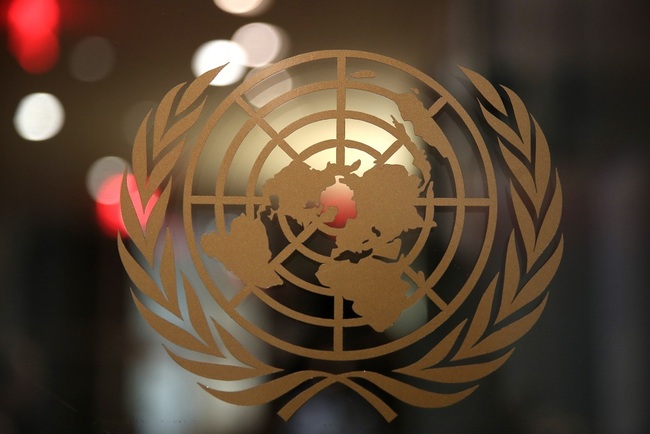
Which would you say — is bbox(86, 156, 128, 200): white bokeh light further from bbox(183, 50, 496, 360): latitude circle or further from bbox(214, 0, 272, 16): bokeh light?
bbox(214, 0, 272, 16): bokeh light

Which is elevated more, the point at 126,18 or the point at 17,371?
the point at 126,18

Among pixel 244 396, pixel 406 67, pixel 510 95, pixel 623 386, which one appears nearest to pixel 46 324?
pixel 244 396

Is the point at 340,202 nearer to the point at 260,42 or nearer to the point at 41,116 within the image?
the point at 260,42

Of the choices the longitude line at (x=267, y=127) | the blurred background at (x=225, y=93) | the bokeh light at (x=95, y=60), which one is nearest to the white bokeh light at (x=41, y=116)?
the blurred background at (x=225, y=93)

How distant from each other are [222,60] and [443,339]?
1.23m

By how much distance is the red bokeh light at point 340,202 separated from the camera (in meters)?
2.40

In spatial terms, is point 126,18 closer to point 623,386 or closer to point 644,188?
point 644,188

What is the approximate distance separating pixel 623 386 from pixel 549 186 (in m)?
0.75

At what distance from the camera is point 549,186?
2455 millimetres

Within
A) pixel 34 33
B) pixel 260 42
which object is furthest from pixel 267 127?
pixel 34 33

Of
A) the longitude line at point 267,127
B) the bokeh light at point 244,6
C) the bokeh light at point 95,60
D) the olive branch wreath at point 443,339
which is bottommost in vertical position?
the olive branch wreath at point 443,339

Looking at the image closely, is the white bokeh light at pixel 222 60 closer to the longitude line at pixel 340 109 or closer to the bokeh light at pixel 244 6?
the bokeh light at pixel 244 6

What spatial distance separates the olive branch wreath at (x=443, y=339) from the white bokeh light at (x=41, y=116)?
310 millimetres

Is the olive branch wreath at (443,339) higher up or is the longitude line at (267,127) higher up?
the longitude line at (267,127)
